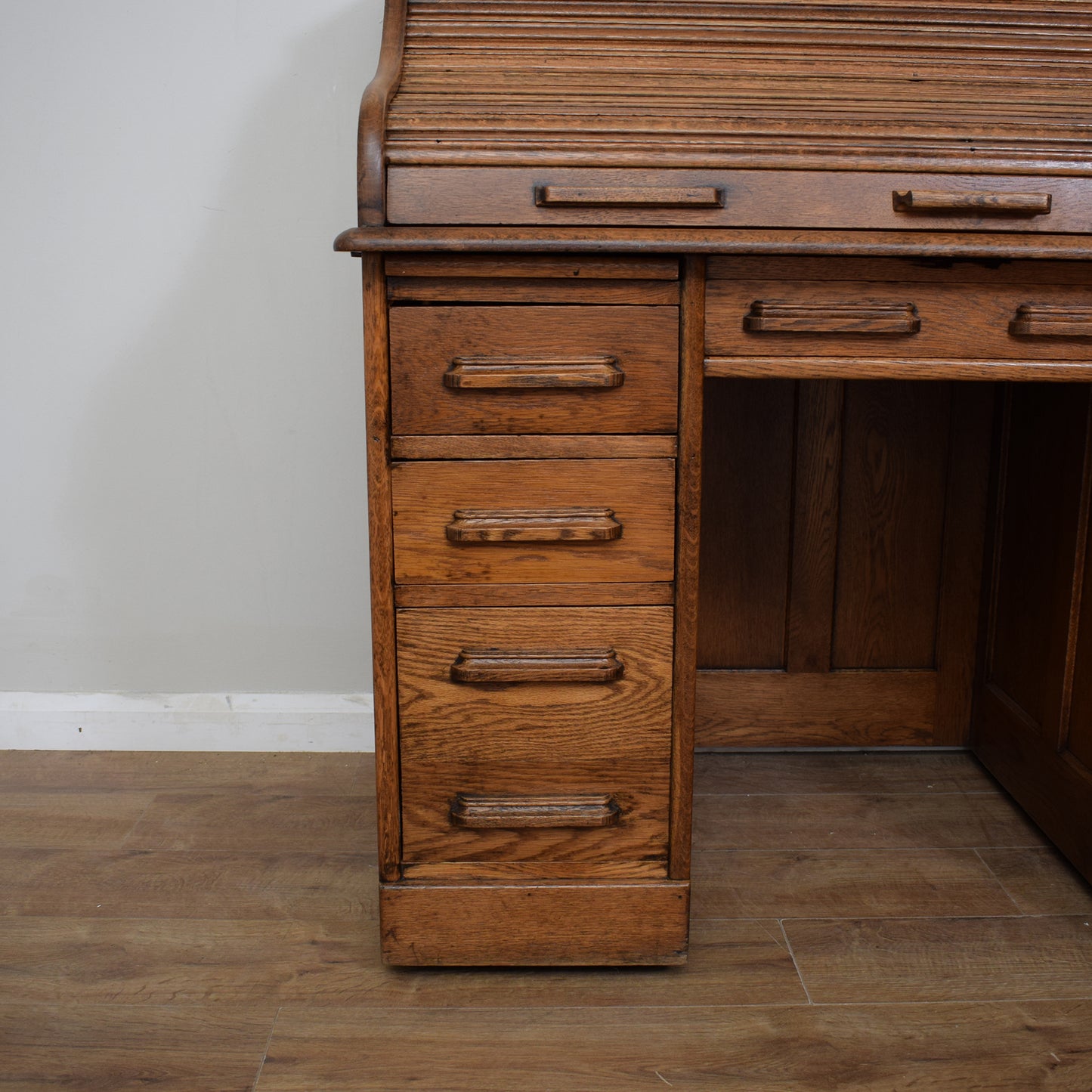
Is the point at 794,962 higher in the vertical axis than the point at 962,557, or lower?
lower

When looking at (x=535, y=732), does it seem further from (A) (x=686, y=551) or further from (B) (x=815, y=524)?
(B) (x=815, y=524)

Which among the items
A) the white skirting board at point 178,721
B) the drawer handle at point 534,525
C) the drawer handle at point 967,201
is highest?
the drawer handle at point 967,201

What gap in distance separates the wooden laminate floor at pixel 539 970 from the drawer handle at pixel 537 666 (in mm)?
434

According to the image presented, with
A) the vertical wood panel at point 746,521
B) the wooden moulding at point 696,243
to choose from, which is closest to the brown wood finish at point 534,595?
the wooden moulding at point 696,243

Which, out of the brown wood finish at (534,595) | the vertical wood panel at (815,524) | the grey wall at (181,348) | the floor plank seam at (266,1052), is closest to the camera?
the floor plank seam at (266,1052)

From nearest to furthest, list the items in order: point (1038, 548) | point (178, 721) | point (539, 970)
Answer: point (539, 970) → point (1038, 548) → point (178, 721)

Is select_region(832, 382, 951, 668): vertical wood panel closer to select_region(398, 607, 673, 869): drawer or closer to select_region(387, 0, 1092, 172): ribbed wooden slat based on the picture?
select_region(387, 0, 1092, 172): ribbed wooden slat

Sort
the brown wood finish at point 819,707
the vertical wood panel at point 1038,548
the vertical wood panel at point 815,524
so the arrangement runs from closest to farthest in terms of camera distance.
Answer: the vertical wood panel at point 1038,548 → the vertical wood panel at point 815,524 → the brown wood finish at point 819,707

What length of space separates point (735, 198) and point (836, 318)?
0.64ft

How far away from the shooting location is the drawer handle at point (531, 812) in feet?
4.73

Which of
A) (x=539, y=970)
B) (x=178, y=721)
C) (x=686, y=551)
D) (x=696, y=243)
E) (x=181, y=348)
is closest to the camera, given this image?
(x=696, y=243)

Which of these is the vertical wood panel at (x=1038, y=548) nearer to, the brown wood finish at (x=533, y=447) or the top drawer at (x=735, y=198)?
the top drawer at (x=735, y=198)

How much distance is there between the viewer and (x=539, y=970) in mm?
1505

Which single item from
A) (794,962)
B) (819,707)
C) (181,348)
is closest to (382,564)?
(794,962)
